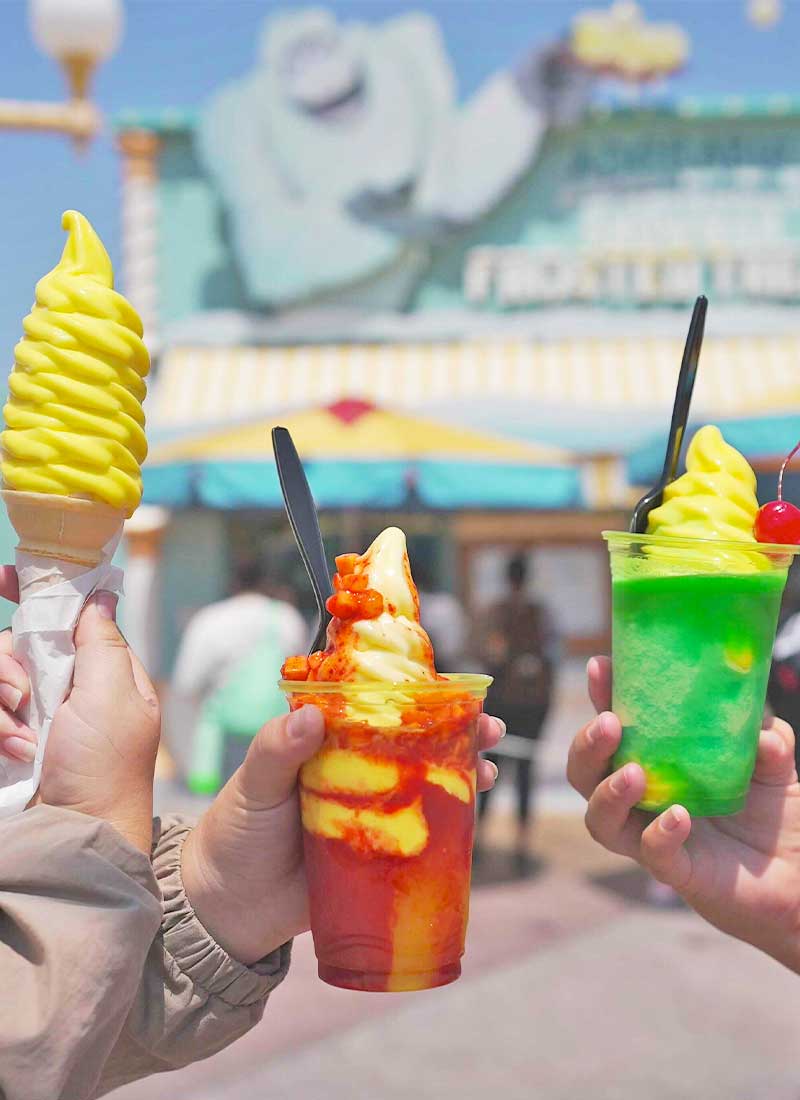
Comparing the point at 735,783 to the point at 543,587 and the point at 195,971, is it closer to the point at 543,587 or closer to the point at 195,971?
the point at 195,971

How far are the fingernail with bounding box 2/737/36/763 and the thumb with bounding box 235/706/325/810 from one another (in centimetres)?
27

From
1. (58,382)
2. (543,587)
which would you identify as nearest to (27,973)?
(58,382)

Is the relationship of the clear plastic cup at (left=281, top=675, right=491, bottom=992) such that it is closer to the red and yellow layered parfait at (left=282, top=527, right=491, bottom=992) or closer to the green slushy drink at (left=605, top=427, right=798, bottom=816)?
the red and yellow layered parfait at (left=282, top=527, right=491, bottom=992)

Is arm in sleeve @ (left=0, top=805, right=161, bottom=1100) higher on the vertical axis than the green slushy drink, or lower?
lower

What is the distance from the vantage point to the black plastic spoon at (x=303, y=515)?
4.95 feet

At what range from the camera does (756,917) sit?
5.60ft

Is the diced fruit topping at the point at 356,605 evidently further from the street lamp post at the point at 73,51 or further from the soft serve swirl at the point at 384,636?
the street lamp post at the point at 73,51

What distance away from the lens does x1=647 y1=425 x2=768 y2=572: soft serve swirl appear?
1570 millimetres

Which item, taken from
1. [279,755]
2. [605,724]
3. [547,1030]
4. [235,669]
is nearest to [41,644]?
[279,755]

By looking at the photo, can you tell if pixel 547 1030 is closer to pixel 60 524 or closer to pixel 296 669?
pixel 296 669

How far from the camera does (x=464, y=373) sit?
1319 cm

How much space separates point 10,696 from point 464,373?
1197 cm

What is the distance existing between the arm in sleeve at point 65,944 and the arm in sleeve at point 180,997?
6.7 inches

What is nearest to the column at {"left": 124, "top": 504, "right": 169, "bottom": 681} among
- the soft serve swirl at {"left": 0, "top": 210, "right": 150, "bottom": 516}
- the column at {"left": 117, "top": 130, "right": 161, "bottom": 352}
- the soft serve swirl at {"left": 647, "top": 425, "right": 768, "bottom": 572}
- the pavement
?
the column at {"left": 117, "top": 130, "right": 161, "bottom": 352}
